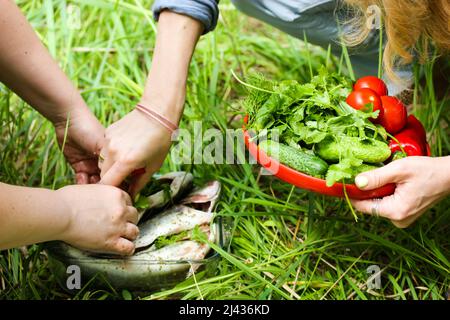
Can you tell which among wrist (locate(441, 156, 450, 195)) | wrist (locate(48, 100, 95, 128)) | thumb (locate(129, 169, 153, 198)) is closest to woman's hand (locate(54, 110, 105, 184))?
Answer: wrist (locate(48, 100, 95, 128))

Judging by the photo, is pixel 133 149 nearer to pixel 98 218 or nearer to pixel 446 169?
pixel 98 218

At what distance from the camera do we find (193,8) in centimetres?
130

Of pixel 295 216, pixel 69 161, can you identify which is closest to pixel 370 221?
pixel 295 216

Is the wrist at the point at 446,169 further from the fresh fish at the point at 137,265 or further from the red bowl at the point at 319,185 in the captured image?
the fresh fish at the point at 137,265

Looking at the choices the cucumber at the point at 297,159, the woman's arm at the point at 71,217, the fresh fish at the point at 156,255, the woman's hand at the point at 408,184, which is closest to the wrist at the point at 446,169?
the woman's hand at the point at 408,184

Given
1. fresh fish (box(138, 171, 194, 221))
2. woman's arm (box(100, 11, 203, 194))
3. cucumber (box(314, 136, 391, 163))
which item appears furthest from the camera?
fresh fish (box(138, 171, 194, 221))

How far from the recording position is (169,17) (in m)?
1.32

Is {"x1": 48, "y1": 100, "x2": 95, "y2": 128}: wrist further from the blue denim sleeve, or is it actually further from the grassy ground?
the blue denim sleeve

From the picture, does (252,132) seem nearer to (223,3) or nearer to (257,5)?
(257,5)

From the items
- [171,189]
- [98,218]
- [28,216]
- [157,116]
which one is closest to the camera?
[28,216]

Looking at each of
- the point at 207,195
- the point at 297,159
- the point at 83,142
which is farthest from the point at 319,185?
the point at 83,142

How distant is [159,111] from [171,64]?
0.35ft

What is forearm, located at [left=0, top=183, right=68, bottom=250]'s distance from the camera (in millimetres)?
1023
